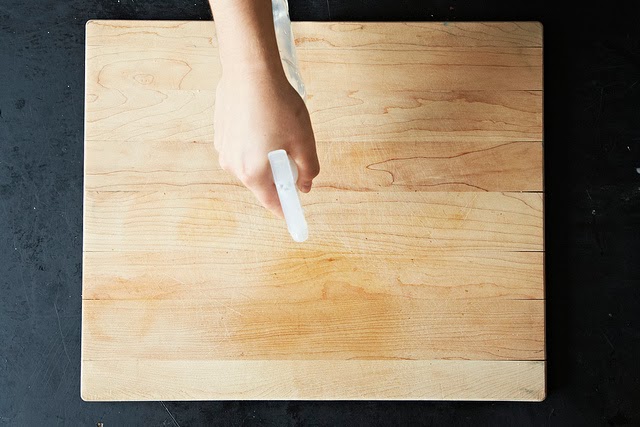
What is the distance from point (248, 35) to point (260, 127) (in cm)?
8

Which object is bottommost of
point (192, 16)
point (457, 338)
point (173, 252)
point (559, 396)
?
point (559, 396)

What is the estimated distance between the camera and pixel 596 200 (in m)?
0.86

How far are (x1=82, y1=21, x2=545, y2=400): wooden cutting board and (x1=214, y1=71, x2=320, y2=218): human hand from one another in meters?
0.21

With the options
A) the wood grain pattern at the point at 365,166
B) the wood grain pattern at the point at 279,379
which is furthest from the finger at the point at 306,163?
the wood grain pattern at the point at 279,379

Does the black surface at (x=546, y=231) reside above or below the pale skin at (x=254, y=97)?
below

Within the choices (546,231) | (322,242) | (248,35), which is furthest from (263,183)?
(546,231)

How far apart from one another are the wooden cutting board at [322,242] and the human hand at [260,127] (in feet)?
0.68

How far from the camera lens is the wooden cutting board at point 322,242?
79 centimetres

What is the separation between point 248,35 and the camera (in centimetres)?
56

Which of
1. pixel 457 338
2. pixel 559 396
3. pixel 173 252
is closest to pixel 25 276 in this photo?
pixel 173 252

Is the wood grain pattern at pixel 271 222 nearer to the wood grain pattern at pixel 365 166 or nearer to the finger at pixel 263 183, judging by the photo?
the wood grain pattern at pixel 365 166

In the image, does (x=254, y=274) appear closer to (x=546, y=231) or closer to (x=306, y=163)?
(x=306, y=163)

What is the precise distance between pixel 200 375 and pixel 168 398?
0.05 m

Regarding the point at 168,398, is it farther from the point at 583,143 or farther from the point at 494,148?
the point at 583,143
